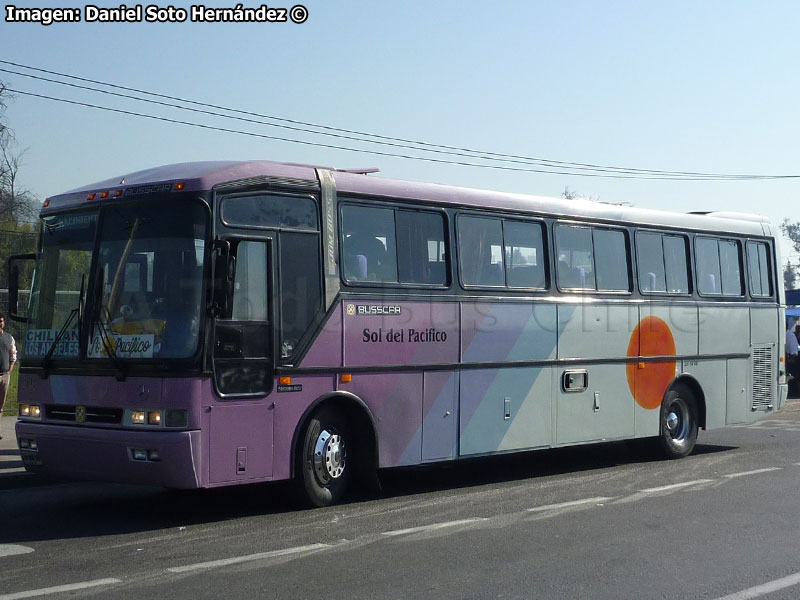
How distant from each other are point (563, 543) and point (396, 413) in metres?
2.99

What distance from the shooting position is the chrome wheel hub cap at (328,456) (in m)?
10.8

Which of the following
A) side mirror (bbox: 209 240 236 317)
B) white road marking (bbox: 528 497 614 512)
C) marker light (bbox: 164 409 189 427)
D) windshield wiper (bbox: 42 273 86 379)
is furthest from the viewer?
white road marking (bbox: 528 497 614 512)

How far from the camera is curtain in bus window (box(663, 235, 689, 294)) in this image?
15.4m

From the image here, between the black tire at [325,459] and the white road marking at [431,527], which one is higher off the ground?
the black tire at [325,459]

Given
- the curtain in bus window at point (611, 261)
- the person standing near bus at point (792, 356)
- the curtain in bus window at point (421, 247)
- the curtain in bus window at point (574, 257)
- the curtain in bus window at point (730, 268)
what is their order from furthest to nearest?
1. the person standing near bus at point (792, 356)
2. the curtain in bus window at point (730, 268)
3. the curtain in bus window at point (611, 261)
4. the curtain in bus window at point (574, 257)
5. the curtain in bus window at point (421, 247)

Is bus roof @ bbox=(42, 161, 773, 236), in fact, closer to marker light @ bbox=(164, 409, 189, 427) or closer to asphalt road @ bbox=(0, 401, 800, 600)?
marker light @ bbox=(164, 409, 189, 427)

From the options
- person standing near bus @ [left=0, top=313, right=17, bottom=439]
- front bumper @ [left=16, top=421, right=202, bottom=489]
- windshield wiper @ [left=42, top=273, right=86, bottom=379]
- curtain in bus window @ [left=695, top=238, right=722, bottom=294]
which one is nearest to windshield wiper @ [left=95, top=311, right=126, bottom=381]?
windshield wiper @ [left=42, top=273, right=86, bottom=379]

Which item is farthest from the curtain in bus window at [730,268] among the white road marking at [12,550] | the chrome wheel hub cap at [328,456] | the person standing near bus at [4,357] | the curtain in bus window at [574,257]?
the white road marking at [12,550]

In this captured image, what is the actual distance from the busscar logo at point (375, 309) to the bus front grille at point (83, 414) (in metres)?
2.49

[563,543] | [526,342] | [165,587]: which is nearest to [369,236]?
[526,342]

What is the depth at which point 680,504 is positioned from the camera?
36.6 feet

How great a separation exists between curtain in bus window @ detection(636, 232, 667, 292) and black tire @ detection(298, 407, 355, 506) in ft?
18.1

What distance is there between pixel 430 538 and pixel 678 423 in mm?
7577

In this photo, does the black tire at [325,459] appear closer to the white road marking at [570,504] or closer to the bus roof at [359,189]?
the white road marking at [570,504]
